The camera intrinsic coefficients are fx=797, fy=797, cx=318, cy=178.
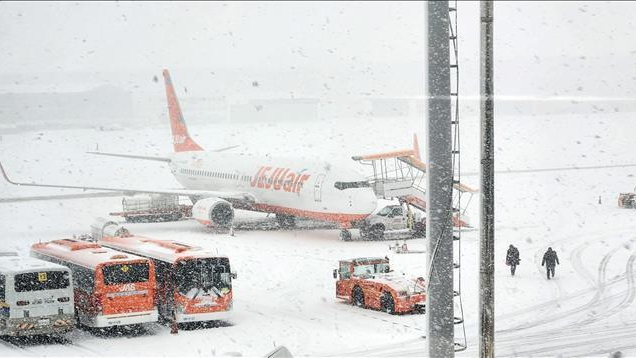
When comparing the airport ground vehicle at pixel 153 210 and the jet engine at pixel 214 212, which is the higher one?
the jet engine at pixel 214 212

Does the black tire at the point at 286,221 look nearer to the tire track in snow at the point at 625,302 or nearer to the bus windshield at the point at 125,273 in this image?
the tire track in snow at the point at 625,302

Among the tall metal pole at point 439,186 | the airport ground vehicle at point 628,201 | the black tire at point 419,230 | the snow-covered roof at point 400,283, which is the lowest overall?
the airport ground vehicle at point 628,201

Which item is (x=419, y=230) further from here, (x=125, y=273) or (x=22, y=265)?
(x=22, y=265)

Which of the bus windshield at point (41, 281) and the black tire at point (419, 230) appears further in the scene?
the black tire at point (419, 230)

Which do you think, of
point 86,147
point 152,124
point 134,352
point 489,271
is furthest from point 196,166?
point 152,124

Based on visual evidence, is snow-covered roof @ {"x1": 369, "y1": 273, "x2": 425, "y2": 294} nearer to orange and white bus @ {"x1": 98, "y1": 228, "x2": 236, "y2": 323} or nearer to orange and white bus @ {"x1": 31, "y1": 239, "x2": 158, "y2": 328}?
orange and white bus @ {"x1": 98, "y1": 228, "x2": 236, "y2": 323}

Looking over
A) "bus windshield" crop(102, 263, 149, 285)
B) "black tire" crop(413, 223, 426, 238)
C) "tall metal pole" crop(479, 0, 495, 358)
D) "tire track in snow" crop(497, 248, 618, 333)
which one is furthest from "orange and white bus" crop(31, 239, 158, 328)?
"black tire" crop(413, 223, 426, 238)

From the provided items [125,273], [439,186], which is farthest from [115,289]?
[439,186]

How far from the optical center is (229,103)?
107875 millimetres

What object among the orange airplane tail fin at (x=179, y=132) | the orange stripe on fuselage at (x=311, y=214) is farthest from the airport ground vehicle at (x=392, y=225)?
the orange airplane tail fin at (x=179, y=132)

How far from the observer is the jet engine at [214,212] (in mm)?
26109

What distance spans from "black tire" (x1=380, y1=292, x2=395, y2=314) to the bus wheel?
658 mm

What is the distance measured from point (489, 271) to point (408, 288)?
10298 millimetres

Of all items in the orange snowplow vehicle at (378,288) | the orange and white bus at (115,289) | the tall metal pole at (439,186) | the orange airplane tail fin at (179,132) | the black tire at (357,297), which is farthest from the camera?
the orange airplane tail fin at (179,132)
